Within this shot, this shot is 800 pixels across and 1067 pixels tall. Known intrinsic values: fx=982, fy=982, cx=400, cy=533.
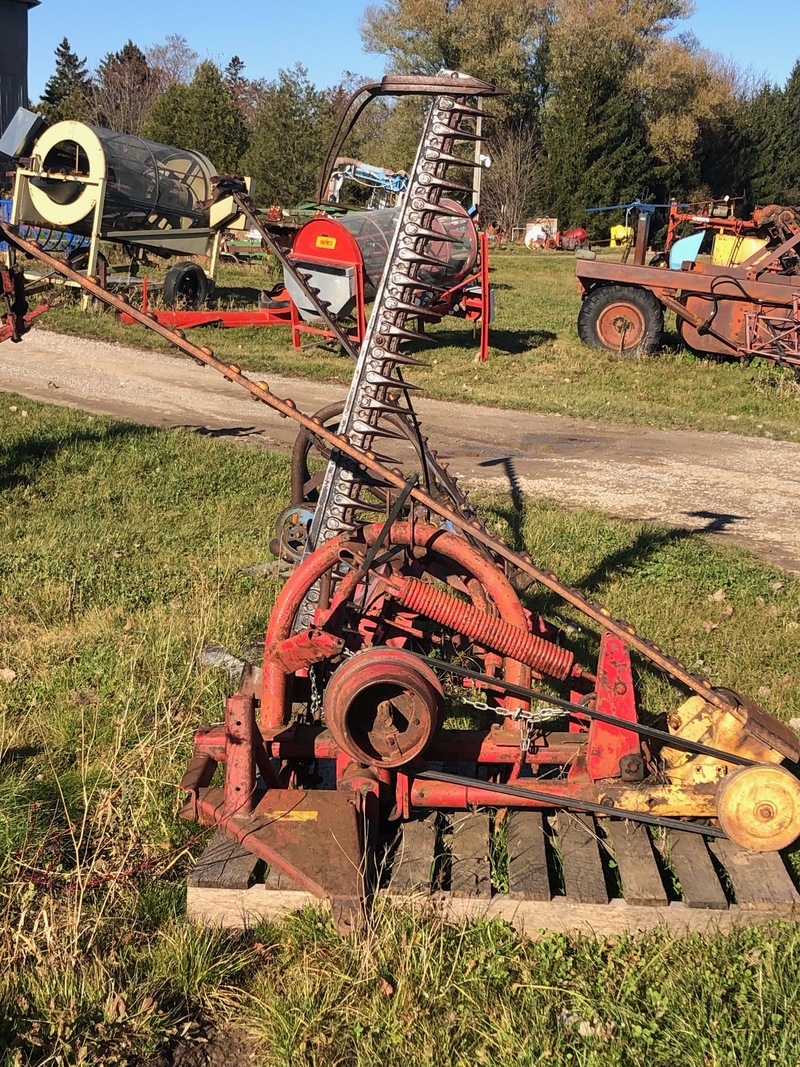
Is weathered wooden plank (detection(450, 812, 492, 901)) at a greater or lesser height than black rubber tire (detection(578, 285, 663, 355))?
lesser

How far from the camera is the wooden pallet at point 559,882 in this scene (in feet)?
10.3

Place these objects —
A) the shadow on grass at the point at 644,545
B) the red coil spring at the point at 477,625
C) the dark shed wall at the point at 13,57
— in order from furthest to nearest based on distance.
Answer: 1. the dark shed wall at the point at 13,57
2. the shadow on grass at the point at 644,545
3. the red coil spring at the point at 477,625

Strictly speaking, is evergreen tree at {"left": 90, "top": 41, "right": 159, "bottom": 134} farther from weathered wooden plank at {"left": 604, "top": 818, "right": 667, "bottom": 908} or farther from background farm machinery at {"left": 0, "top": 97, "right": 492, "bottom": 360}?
weathered wooden plank at {"left": 604, "top": 818, "right": 667, "bottom": 908}

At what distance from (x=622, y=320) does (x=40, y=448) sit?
9.38 metres

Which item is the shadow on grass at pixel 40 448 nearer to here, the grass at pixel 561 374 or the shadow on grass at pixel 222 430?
the shadow on grass at pixel 222 430

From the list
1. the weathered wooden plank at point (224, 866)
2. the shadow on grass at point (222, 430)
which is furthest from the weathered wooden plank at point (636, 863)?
the shadow on grass at point (222, 430)

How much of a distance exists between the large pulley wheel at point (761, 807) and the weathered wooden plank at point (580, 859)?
0.45m

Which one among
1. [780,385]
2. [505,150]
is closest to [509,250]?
[505,150]

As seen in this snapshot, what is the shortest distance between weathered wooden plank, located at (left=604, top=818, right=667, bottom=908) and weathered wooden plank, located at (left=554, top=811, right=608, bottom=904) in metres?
0.07

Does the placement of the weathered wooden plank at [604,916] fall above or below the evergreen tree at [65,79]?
below

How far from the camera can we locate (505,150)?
4422 cm

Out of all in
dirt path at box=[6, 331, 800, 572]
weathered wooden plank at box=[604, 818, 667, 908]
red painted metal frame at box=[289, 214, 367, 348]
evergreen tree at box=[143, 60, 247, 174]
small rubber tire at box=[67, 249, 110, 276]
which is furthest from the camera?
evergreen tree at box=[143, 60, 247, 174]

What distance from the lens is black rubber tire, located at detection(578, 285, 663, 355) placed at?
14.5 meters

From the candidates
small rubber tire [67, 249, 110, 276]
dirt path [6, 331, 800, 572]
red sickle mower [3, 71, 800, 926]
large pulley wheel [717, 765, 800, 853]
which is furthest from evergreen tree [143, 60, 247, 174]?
large pulley wheel [717, 765, 800, 853]
